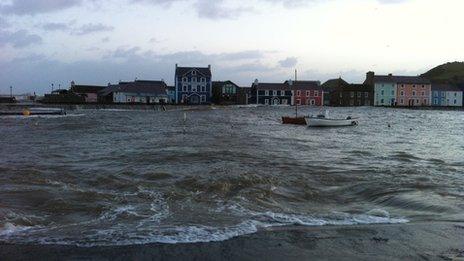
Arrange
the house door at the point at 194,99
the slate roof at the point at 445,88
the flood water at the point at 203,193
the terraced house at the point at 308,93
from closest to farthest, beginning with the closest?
the flood water at the point at 203,193 < the house door at the point at 194,99 < the terraced house at the point at 308,93 < the slate roof at the point at 445,88

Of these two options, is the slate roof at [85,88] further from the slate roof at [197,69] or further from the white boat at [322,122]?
the white boat at [322,122]

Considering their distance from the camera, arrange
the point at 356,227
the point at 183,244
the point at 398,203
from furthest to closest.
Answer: the point at 398,203 < the point at 356,227 < the point at 183,244

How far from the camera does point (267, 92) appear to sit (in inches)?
5153

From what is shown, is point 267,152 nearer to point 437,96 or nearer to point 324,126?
point 324,126

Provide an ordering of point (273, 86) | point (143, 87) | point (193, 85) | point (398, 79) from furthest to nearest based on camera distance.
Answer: point (398, 79), point (273, 86), point (193, 85), point (143, 87)

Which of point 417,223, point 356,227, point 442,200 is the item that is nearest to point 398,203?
point 442,200

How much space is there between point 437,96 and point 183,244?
495 ft

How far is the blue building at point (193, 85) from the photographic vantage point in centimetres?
12100

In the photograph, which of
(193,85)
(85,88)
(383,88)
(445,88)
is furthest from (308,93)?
(85,88)

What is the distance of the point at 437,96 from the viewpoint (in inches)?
5743

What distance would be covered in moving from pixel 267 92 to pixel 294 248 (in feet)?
407

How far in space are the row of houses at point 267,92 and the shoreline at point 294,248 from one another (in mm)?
102821

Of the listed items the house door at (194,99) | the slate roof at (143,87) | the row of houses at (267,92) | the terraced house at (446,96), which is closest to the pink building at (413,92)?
the row of houses at (267,92)

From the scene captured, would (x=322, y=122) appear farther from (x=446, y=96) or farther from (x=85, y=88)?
(x=446, y=96)
